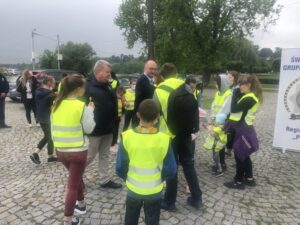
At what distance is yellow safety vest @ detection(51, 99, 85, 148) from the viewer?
340cm

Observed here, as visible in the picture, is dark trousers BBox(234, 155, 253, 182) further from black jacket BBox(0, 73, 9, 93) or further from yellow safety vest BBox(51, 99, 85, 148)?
black jacket BBox(0, 73, 9, 93)

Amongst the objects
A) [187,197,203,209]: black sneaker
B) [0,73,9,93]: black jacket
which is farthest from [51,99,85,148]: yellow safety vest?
[0,73,9,93]: black jacket

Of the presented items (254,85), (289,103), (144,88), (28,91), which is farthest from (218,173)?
(28,91)

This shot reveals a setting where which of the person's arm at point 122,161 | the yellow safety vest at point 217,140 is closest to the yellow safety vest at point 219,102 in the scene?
the yellow safety vest at point 217,140

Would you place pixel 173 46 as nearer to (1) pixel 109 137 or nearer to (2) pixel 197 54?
(2) pixel 197 54

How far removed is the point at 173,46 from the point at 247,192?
90.2ft

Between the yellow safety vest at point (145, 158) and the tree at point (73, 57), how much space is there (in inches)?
1971

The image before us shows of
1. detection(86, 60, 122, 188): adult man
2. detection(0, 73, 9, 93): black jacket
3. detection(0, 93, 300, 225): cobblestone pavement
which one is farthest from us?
detection(0, 73, 9, 93): black jacket

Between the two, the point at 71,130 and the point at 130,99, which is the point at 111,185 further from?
the point at 130,99

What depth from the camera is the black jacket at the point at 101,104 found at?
423 cm

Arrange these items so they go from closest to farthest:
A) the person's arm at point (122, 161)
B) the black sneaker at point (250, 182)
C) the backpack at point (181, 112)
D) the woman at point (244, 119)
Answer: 1. the person's arm at point (122, 161)
2. the backpack at point (181, 112)
3. the woman at point (244, 119)
4. the black sneaker at point (250, 182)

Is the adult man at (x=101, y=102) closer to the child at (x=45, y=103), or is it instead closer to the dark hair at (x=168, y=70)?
the dark hair at (x=168, y=70)

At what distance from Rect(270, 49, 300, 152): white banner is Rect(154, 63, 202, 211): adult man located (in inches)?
153

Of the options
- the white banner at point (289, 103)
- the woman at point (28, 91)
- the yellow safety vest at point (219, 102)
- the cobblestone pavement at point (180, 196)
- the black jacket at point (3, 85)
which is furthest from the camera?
the woman at point (28, 91)
